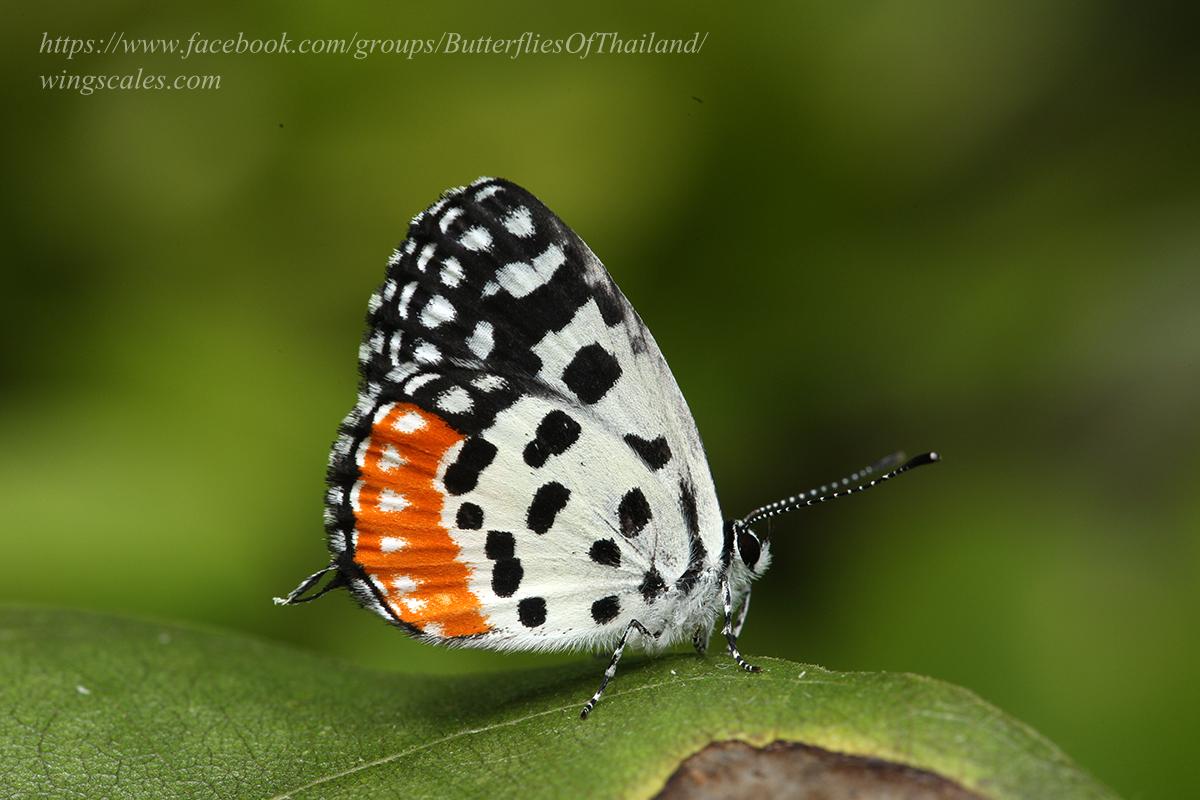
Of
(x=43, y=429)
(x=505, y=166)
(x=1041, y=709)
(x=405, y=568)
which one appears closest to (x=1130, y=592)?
(x=1041, y=709)

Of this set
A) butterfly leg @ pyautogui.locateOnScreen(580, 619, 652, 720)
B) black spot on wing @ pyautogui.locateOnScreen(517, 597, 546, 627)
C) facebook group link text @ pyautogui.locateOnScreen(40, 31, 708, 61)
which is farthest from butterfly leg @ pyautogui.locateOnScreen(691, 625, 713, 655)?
facebook group link text @ pyautogui.locateOnScreen(40, 31, 708, 61)

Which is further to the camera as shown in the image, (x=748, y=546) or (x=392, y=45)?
(x=392, y=45)

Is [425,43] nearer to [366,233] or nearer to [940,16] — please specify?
[366,233]

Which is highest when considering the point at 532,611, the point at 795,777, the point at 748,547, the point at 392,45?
the point at 392,45

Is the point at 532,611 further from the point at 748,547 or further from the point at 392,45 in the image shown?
the point at 392,45

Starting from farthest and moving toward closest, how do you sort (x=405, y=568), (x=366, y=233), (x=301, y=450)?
(x=366, y=233)
(x=301, y=450)
(x=405, y=568)

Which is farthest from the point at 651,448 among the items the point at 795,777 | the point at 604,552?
the point at 795,777
